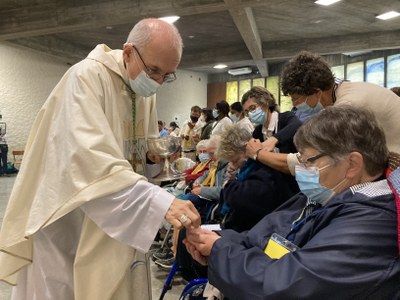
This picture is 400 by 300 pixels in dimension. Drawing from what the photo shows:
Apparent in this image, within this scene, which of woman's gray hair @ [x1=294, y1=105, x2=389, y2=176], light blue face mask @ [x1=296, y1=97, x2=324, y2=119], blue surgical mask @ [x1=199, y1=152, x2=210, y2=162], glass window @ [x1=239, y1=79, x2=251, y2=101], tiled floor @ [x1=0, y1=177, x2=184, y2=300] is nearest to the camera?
woman's gray hair @ [x1=294, y1=105, x2=389, y2=176]

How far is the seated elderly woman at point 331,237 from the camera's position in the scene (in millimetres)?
965

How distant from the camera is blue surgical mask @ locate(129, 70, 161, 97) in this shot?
1544 millimetres

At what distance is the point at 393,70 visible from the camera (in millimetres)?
10547

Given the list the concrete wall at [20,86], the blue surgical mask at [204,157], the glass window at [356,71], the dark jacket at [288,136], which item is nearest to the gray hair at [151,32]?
the dark jacket at [288,136]

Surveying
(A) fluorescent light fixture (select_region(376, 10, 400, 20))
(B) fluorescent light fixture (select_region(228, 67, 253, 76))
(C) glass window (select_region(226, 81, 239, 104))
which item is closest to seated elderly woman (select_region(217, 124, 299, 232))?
(A) fluorescent light fixture (select_region(376, 10, 400, 20))

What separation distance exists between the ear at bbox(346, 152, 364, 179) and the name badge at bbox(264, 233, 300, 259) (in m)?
0.29

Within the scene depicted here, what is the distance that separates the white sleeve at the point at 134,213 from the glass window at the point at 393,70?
1087 centimetres

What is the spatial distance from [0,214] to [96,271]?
14.0 ft

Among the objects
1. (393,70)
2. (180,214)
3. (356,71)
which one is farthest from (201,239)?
(356,71)

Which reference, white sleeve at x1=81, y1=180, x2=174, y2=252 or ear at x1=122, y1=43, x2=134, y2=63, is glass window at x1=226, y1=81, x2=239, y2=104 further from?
white sleeve at x1=81, y1=180, x2=174, y2=252

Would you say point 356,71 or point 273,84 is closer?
point 356,71

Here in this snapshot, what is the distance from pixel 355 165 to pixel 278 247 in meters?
0.37

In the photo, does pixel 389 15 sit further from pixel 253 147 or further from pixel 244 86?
pixel 244 86

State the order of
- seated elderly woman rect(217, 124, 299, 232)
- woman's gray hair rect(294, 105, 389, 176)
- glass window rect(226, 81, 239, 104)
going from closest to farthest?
woman's gray hair rect(294, 105, 389, 176) < seated elderly woman rect(217, 124, 299, 232) < glass window rect(226, 81, 239, 104)
